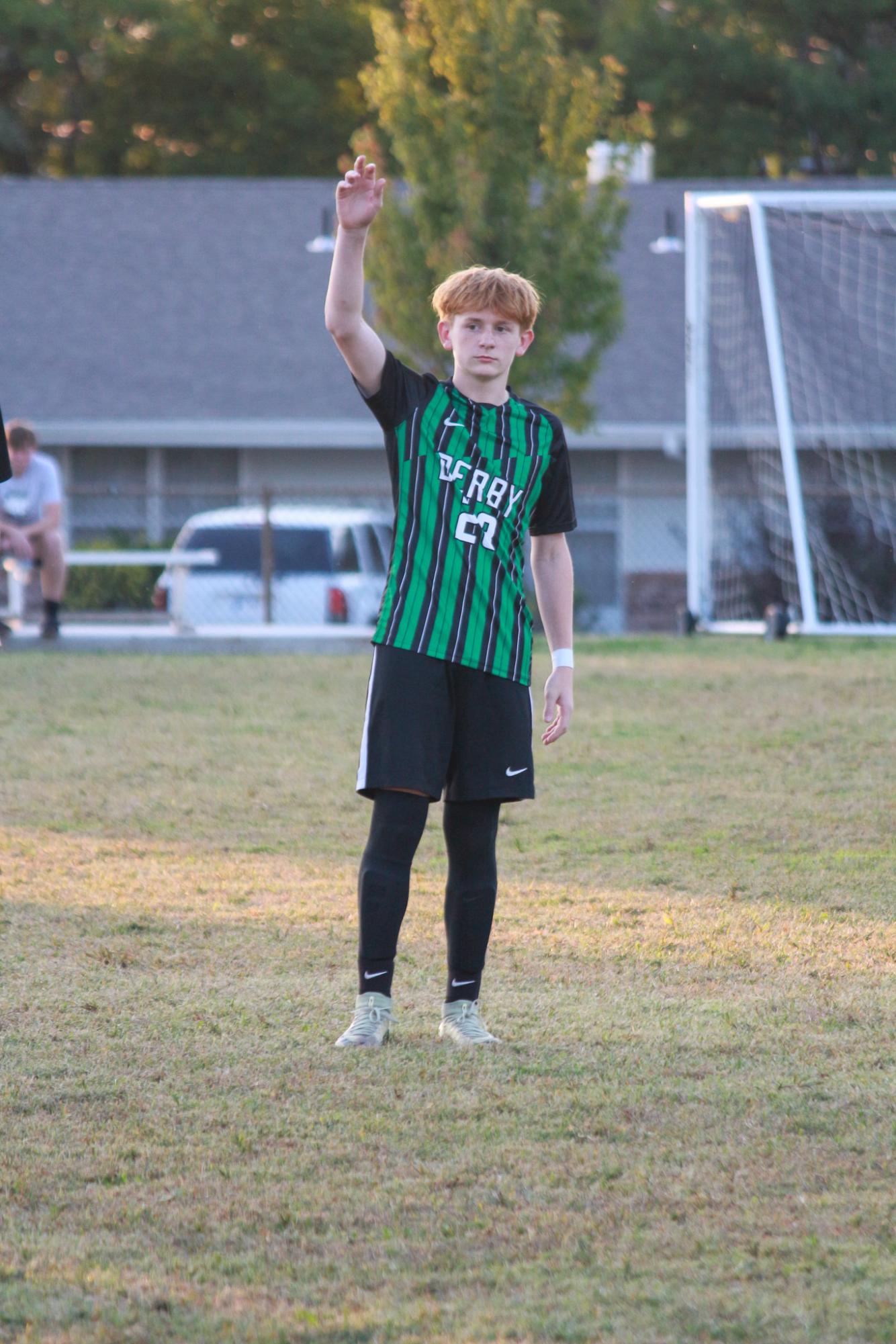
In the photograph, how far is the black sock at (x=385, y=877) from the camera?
3785 millimetres

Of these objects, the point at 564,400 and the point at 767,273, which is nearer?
the point at 767,273

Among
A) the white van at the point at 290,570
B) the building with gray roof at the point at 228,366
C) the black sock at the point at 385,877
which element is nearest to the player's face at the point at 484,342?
the black sock at the point at 385,877

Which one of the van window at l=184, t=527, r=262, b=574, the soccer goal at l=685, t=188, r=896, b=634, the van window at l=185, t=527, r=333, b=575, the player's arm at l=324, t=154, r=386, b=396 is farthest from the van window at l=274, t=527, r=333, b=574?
the player's arm at l=324, t=154, r=386, b=396

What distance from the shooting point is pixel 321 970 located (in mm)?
4586

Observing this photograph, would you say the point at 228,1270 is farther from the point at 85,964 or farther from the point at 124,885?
the point at 124,885

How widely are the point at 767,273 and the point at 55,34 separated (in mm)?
23869

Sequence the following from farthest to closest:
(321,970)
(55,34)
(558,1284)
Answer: (55,34)
(321,970)
(558,1284)

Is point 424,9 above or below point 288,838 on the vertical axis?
above

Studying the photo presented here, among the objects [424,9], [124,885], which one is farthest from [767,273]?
[124,885]

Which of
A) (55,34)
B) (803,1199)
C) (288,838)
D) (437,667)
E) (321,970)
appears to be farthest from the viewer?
(55,34)

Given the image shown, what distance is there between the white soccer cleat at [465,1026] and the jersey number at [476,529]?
1040 mm

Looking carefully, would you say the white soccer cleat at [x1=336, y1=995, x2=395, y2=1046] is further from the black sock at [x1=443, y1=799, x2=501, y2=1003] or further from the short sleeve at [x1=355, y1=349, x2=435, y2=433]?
the short sleeve at [x1=355, y1=349, x2=435, y2=433]

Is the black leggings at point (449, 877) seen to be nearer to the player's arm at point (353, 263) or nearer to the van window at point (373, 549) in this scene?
the player's arm at point (353, 263)

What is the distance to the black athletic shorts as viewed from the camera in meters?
3.69
